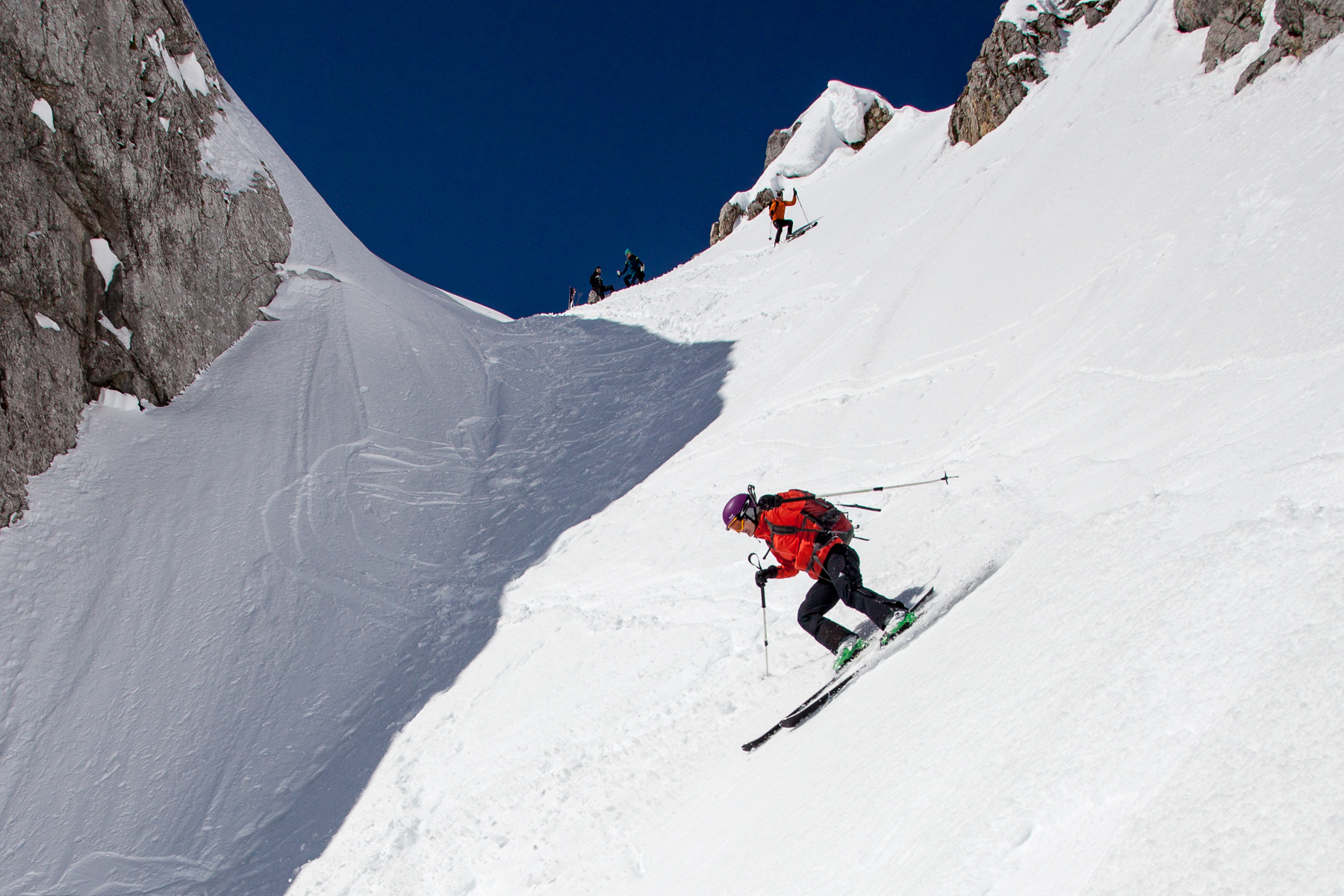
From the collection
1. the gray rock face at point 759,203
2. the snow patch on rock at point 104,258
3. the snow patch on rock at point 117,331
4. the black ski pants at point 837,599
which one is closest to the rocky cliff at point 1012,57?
the gray rock face at point 759,203

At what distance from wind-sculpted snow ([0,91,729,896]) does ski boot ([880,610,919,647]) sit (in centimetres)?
540

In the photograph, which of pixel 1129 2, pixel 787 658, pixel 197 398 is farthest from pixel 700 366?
pixel 1129 2

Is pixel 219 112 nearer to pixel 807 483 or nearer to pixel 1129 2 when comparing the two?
pixel 807 483

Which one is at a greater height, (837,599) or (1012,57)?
(1012,57)

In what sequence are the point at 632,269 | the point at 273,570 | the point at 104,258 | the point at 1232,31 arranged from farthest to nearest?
the point at 632,269 → the point at 1232,31 → the point at 104,258 → the point at 273,570

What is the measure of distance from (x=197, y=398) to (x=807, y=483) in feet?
34.3

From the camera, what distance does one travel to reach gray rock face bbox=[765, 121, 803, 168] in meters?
44.2

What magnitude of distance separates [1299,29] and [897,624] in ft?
38.6

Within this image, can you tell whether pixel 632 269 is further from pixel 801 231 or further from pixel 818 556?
pixel 818 556

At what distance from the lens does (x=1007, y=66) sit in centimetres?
2252

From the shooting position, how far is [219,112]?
1692cm

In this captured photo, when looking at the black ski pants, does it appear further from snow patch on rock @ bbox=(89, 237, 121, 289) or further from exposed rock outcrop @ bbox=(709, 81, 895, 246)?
exposed rock outcrop @ bbox=(709, 81, 895, 246)

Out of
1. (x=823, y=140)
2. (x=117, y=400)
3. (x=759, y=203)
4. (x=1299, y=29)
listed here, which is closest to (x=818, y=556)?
(x=1299, y=29)

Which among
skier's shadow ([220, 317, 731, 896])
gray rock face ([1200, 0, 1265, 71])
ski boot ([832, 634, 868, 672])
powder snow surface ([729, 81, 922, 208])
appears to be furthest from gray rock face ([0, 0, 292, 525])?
powder snow surface ([729, 81, 922, 208])
